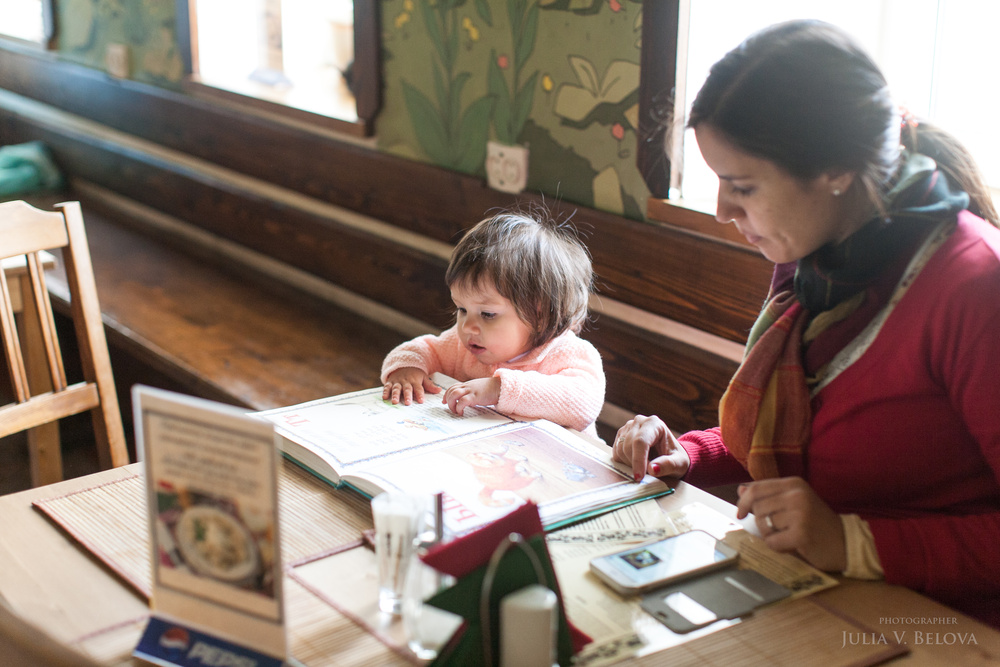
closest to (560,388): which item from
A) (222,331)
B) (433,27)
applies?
(433,27)

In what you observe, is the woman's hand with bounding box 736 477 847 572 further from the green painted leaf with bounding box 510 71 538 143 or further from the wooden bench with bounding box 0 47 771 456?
the green painted leaf with bounding box 510 71 538 143

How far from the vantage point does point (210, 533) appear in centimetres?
82

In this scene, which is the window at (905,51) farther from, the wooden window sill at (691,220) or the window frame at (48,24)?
the window frame at (48,24)

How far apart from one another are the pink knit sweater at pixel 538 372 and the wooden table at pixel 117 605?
1.79 ft

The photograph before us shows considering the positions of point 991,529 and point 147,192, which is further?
point 147,192

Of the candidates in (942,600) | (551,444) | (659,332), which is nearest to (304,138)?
(659,332)

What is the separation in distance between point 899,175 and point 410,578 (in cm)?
69

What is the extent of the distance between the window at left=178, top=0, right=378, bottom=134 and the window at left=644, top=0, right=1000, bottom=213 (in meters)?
1.05

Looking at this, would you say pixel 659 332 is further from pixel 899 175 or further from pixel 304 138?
pixel 304 138

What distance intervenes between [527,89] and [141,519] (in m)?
1.45

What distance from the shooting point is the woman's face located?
1054mm

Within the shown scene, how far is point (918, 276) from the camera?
40.3 inches

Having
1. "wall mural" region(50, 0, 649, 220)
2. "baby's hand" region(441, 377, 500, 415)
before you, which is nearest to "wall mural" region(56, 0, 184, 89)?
"wall mural" region(50, 0, 649, 220)

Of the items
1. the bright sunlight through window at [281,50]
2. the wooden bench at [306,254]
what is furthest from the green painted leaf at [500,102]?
the bright sunlight through window at [281,50]
